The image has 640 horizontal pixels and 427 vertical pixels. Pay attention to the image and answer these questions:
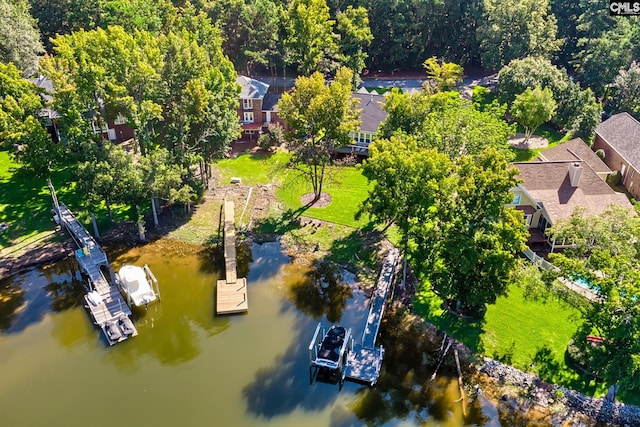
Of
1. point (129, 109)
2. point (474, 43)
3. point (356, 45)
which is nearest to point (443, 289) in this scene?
point (129, 109)

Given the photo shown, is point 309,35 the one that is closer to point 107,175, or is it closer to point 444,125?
point 444,125

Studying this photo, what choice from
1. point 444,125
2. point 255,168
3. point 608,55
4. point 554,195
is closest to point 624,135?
point 554,195

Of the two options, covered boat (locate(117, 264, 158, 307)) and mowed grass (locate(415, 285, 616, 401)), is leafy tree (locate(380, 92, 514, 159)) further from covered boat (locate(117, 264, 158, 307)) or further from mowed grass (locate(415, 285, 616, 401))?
covered boat (locate(117, 264, 158, 307))

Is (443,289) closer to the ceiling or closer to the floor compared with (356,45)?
closer to the floor

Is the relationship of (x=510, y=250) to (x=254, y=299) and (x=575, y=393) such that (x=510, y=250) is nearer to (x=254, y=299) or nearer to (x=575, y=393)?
(x=575, y=393)

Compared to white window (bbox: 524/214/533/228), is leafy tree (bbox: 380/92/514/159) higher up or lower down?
higher up

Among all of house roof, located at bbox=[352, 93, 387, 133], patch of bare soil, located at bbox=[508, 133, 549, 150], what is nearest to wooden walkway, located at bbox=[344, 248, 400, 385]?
house roof, located at bbox=[352, 93, 387, 133]
